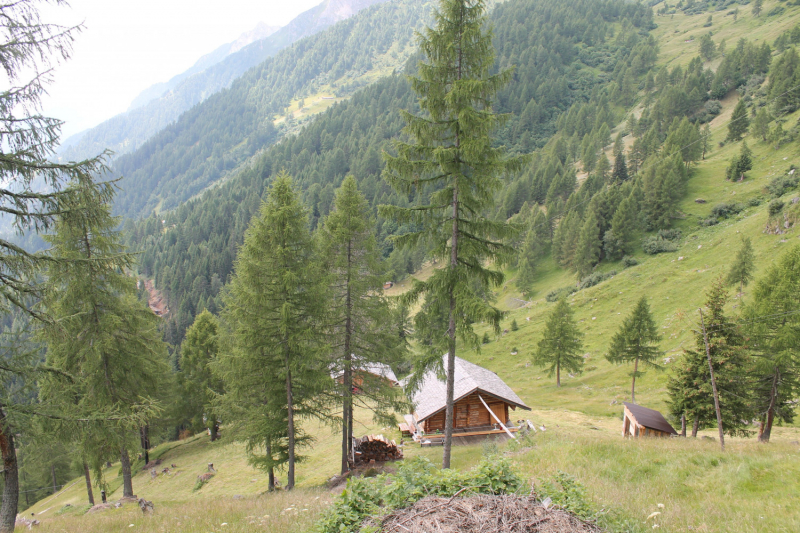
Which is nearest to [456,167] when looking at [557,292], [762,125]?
[557,292]

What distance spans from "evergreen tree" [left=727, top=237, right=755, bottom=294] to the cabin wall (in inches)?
1360

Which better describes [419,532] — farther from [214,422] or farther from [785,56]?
[785,56]

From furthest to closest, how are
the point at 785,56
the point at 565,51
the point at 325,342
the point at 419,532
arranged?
1. the point at 565,51
2. the point at 785,56
3. the point at 325,342
4. the point at 419,532

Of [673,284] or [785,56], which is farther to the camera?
[785,56]

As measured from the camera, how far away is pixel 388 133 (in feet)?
490

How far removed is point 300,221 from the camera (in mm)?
15133

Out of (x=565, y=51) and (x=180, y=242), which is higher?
(x=565, y=51)

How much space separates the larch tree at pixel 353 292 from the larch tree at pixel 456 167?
4381 millimetres

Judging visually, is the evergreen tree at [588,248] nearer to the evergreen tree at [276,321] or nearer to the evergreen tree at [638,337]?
the evergreen tree at [638,337]

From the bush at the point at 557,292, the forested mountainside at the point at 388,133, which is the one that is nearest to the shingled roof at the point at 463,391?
the bush at the point at 557,292

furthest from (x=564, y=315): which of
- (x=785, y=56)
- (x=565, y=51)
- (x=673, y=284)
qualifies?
(x=565, y=51)

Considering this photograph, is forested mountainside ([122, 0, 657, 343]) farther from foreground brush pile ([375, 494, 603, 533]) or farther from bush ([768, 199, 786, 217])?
foreground brush pile ([375, 494, 603, 533])

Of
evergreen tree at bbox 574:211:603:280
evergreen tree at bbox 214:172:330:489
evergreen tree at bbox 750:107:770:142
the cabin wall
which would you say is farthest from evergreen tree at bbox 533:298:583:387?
evergreen tree at bbox 750:107:770:142

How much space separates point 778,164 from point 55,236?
299 ft
